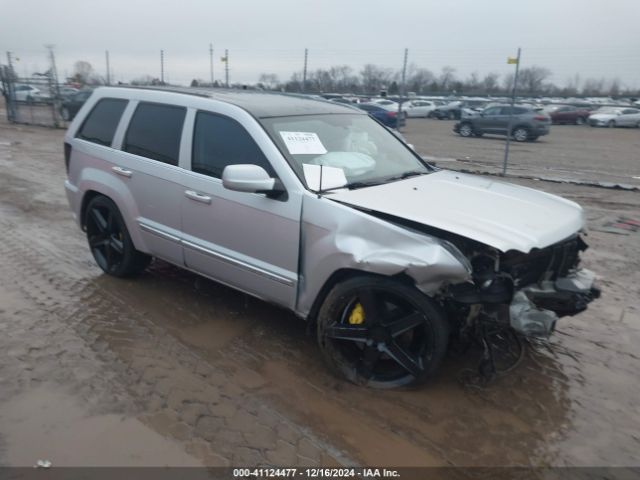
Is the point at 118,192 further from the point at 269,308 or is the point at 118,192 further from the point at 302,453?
the point at 302,453

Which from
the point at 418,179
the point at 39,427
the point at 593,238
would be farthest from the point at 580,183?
the point at 39,427

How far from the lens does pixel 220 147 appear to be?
4.04 metres

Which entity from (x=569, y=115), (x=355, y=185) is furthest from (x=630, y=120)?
(x=355, y=185)

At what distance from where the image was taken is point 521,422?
10.2 feet

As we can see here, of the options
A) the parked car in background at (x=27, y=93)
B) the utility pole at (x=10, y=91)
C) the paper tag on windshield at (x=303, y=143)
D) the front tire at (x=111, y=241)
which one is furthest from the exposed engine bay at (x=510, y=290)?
the parked car in background at (x=27, y=93)

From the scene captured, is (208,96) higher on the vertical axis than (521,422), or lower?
higher

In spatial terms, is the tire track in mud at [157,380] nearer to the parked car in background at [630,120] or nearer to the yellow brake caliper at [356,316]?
the yellow brake caliper at [356,316]

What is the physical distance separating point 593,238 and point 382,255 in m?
4.75

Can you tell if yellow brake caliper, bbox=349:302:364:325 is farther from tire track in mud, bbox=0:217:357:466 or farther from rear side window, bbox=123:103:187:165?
rear side window, bbox=123:103:187:165

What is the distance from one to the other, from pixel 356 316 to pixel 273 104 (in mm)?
1901

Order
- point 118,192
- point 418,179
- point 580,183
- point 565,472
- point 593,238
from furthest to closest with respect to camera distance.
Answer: point 580,183 < point 593,238 < point 118,192 < point 418,179 < point 565,472

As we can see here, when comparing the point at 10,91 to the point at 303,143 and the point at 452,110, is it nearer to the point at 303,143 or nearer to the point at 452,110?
the point at 303,143

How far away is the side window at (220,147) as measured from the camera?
12.5ft

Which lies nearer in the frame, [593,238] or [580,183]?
[593,238]
